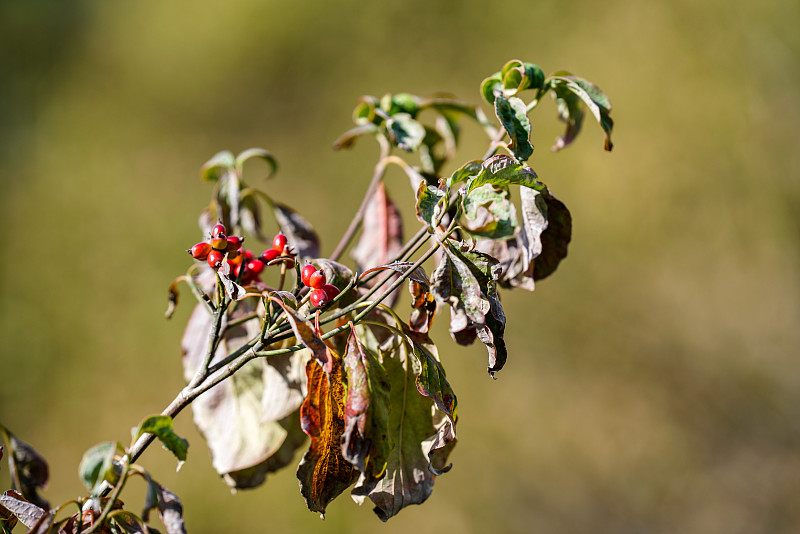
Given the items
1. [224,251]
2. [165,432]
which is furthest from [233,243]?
[165,432]

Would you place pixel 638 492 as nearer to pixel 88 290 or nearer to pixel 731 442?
pixel 731 442

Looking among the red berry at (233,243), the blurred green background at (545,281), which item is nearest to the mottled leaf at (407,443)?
the red berry at (233,243)

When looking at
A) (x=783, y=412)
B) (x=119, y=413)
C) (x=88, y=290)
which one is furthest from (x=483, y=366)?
(x=88, y=290)

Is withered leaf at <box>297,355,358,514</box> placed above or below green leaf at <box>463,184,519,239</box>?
below

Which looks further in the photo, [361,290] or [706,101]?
[706,101]

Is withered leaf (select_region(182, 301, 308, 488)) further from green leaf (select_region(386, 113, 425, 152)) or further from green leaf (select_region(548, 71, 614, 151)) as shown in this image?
green leaf (select_region(548, 71, 614, 151))

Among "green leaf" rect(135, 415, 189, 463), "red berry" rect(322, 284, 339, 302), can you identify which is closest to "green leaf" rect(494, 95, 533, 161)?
"red berry" rect(322, 284, 339, 302)

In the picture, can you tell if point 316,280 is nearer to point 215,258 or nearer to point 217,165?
point 215,258
